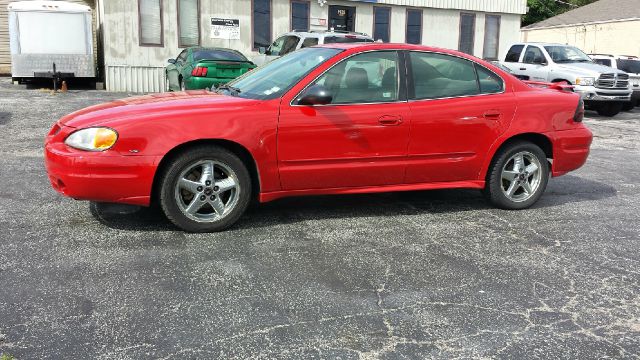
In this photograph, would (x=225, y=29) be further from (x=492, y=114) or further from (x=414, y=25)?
(x=492, y=114)

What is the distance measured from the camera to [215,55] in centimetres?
1377

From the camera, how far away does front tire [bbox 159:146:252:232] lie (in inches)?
178

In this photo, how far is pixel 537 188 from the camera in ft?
18.7

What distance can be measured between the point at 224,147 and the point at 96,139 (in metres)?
0.95

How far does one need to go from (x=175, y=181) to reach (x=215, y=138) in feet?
1.48

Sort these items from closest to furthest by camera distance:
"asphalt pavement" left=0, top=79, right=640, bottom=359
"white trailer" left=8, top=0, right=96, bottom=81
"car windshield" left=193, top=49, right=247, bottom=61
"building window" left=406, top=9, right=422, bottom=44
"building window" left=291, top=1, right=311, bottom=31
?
1. "asphalt pavement" left=0, top=79, right=640, bottom=359
2. "car windshield" left=193, top=49, right=247, bottom=61
3. "white trailer" left=8, top=0, right=96, bottom=81
4. "building window" left=291, top=1, right=311, bottom=31
5. "building window" left=406, top=9, right=422, bottom=44

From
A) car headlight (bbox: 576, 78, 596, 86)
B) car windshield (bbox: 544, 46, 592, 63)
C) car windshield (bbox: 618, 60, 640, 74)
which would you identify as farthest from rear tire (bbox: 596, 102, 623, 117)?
car windshield (bbox: 618, 60, 640, 74)

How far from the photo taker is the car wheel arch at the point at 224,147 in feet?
14.9

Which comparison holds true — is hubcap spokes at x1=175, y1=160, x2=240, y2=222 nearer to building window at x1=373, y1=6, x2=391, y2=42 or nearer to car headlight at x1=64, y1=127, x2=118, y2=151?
car headlight at x1=64, y1=127, x2=118, y2=151

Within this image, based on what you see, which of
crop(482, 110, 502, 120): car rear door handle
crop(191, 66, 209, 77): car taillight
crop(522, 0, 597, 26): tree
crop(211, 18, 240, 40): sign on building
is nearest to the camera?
crop(482, 110, 502, 120): car rear door handle

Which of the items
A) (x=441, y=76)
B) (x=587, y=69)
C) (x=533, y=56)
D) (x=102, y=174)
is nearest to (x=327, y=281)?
(x=102, y=174)

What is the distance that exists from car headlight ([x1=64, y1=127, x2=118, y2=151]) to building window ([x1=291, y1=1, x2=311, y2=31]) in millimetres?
16117

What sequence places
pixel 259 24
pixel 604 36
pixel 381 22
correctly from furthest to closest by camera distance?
pixel 604 36 < pixel 381 22 < pixel 259 24

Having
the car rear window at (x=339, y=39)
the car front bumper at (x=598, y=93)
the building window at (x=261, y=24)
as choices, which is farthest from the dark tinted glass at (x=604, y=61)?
the building window at (x=261, y=24)
